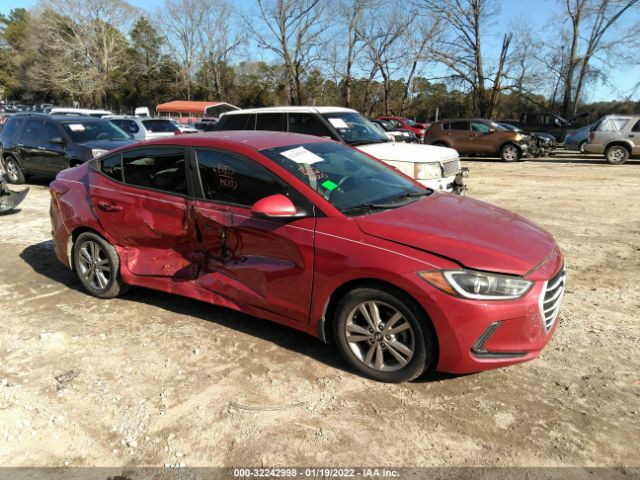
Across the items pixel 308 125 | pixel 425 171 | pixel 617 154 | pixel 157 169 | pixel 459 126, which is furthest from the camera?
pixel 459 126

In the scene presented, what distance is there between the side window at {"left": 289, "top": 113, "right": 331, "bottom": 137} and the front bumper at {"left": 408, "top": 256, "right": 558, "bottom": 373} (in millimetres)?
6215

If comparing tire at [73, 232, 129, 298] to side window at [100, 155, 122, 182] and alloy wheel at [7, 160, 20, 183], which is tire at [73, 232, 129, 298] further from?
alloy wheel at [7, 160, 20, 183]

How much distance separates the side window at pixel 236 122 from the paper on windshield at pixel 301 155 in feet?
20.4

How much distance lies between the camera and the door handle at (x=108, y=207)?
432cm

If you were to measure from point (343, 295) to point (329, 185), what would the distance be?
85 cm

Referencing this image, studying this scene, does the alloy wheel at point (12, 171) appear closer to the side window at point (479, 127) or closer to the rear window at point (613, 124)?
the side window at point (479, 127)

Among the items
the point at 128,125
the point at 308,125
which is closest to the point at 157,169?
the point at 308,125

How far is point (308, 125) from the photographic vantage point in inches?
352

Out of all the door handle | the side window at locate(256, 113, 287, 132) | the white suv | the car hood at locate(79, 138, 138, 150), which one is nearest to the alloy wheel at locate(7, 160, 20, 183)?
the car hood at locate(79, 138, 138, 150)

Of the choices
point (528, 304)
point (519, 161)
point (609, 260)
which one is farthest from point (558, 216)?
point (519, 161)

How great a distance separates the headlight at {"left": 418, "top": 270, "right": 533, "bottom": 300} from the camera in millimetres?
2797

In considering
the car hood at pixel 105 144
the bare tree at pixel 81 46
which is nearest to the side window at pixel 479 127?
the car hood at pixel 105 144

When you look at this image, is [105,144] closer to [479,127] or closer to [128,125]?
[128,125]

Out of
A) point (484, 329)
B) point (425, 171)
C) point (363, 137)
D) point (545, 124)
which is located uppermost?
point (545, 124)
